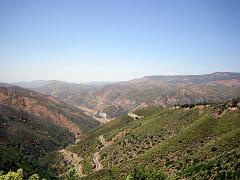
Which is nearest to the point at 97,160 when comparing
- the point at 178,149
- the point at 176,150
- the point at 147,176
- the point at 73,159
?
the point at 73,159

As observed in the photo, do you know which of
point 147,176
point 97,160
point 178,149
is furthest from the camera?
point 97,160

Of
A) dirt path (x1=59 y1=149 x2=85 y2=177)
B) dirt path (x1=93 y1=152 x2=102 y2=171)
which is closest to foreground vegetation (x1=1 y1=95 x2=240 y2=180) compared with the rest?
dirt path (x1=93 y1=152 x2=102 y2=171)

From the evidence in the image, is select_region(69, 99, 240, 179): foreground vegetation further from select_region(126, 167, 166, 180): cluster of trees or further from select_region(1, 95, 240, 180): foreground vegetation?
select_region(126, 167, 166, 180): cluster of trees

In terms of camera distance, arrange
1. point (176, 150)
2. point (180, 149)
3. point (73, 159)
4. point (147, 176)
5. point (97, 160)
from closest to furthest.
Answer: point (147, 176)
point (180, 149)
point (176, 150)
point (97, 160)
point (73, 159)

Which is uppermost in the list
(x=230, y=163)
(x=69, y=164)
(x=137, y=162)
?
(x=230, y=163)

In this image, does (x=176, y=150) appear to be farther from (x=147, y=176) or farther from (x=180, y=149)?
(x=147, y=176)

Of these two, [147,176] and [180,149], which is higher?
[180,149]

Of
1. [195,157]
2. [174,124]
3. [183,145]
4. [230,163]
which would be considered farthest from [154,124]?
[230,163]

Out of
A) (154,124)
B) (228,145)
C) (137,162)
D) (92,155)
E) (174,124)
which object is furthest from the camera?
(92,155)

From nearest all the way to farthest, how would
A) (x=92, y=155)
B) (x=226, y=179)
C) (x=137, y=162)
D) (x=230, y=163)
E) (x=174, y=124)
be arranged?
(x=226, y=179)
(x=230, y=163)
(x=137, y=162)
(x=174, y=124)
(x=92, y=155)

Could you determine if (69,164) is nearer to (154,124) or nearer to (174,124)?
(154,124)

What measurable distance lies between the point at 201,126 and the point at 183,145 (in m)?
12.9

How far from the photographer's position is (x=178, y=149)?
97.0 meters

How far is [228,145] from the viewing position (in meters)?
76.8
